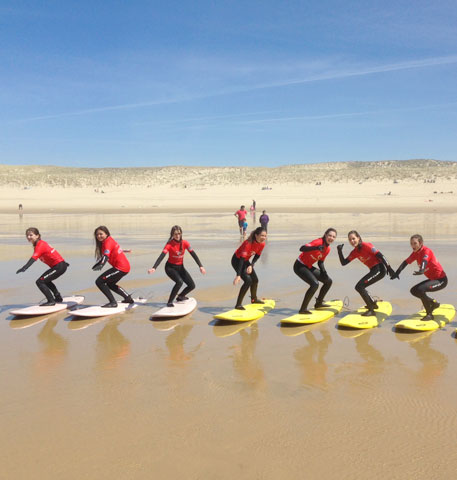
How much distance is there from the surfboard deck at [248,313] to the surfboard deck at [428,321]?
89.1 inches

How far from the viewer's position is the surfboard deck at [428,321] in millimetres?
7234

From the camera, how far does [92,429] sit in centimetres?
439

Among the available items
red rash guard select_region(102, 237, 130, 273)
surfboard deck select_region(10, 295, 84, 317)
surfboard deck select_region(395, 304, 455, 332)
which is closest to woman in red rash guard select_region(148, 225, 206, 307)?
red rash guard select_region(102, 237, 130, 273)

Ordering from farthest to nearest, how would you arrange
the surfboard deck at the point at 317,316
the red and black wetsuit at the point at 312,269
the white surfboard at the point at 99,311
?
the red and black wetsuit at the point at 312,269, the white surfboard at the point at 99,311, the surfboard deck at the point at 317,316

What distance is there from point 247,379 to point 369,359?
1.71m

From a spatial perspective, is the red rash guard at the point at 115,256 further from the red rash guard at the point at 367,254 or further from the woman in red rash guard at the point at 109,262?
the red rash guard at the point at 367,254

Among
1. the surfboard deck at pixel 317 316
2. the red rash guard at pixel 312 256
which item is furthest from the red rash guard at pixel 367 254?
the surfboard deck at pixel 317 316

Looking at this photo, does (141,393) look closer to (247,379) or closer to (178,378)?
(178,378)

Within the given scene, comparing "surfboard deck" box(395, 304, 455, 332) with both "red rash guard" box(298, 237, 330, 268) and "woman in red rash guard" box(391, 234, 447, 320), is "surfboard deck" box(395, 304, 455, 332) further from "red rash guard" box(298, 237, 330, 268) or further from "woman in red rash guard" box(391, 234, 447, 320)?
"red rash guard" box(298, 237, 330, 268)

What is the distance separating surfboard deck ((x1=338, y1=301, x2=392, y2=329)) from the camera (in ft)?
24.5

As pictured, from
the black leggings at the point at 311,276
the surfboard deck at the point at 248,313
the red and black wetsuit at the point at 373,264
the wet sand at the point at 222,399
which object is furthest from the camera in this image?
the black leggings at the point at 311,276

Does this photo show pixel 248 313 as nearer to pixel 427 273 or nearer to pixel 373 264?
pixel 373 264

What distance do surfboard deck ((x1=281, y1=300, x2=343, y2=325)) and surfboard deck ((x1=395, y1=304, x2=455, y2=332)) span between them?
1199 mm

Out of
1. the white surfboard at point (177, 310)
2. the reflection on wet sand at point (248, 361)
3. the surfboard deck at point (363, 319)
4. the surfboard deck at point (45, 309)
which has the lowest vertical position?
the reflection on wet sand at point (248, 361)
